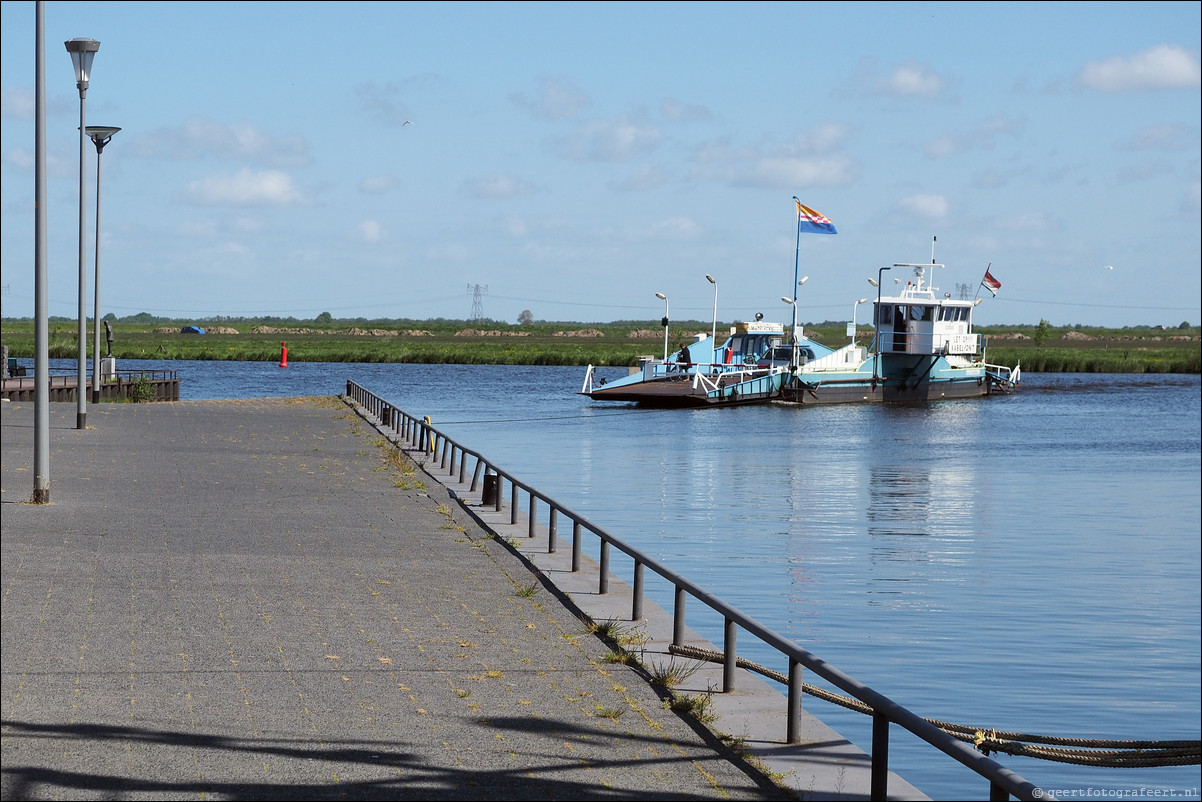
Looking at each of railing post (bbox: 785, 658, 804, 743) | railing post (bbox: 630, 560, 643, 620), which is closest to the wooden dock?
railing post (bbox: 630, 560, 643, 620)

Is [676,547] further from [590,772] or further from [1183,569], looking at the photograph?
[590,772]

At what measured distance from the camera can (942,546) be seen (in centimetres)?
2211

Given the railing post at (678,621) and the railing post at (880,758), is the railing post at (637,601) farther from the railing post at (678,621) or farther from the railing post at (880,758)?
the railing post at (880,758)

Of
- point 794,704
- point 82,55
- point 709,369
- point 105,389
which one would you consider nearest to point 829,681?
point 794,704

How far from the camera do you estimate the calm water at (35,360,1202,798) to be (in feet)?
38.1

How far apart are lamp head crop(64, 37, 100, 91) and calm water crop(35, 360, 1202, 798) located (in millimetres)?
12785

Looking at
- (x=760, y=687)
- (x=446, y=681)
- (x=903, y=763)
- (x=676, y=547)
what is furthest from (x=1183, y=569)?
(x=446, y=681)

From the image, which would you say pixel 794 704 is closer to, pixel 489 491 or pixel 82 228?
pixel 489 491

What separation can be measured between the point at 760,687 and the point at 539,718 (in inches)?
66.5

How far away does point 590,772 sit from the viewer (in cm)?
648

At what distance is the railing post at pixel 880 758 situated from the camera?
585 centimetres

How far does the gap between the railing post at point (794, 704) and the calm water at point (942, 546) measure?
2368mm

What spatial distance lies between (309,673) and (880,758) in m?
3.96

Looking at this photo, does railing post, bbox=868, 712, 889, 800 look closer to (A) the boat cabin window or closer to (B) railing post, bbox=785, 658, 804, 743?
(B) railing post, bbox=785, 658, 804, 743
